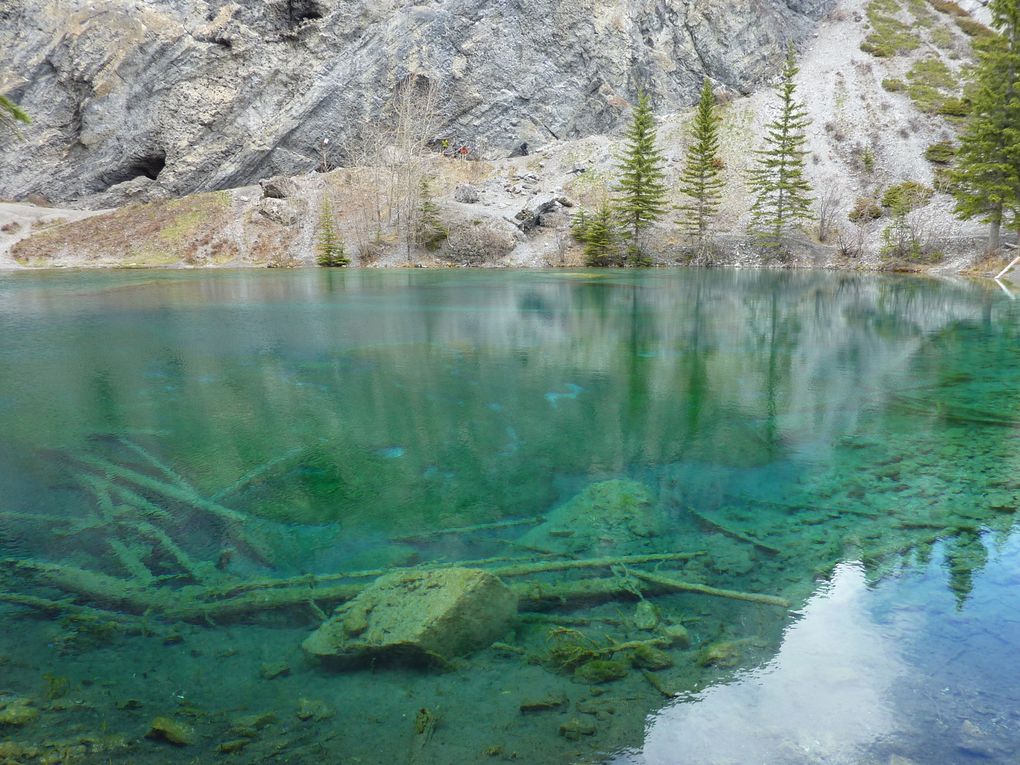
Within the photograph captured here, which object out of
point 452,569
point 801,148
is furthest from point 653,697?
point 801,148

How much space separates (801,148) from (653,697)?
206 ft

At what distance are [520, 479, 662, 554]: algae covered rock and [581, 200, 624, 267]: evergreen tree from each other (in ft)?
148

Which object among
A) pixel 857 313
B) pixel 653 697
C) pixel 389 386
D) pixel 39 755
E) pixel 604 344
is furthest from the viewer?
pixel 857 313

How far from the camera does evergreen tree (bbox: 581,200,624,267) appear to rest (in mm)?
50656

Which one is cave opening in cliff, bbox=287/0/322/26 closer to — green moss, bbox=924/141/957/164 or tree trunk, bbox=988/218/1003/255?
green moss, bbox=924/141/957/164

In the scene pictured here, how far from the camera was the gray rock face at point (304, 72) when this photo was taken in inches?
2500

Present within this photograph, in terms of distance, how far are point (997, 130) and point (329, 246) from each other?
141 ft

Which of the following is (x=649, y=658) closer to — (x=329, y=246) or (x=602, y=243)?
(x=602, y=243)

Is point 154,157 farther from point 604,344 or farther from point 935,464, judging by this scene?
point 935,464

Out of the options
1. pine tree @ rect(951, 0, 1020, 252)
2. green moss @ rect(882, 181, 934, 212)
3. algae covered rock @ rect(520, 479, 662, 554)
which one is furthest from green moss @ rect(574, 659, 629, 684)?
green moss @ rect(882, 181, 934, 212)

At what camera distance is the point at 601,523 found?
20.6 ft

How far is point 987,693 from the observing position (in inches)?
156

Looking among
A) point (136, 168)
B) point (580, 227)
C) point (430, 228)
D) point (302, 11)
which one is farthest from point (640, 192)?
point (136, 168)

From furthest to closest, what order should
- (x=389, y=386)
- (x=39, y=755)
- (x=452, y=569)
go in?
(x=389, y=386) < (x=452, y=569) < (x=39, y=755)
